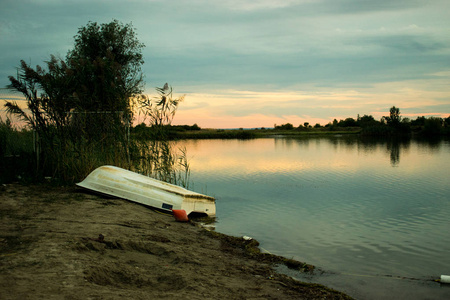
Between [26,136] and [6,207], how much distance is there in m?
12.1

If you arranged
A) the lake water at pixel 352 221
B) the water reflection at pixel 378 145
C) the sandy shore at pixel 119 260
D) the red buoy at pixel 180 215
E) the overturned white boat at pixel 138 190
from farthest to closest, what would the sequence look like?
1. the water reflection at pixel 378 145
2. the overturned white boat at pixel 138 190
3. the red buoy at pixel 180 215
4. the lake water at pixel 352 221
5. the sandy shore at pixel 119 260

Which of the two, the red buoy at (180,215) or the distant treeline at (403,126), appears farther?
the distant treeline at (403,126)

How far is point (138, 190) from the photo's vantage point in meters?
9.90

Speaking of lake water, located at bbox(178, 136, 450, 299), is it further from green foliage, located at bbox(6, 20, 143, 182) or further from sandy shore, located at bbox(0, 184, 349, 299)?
green foliage, located at bbox(6, 20, 143, 182)

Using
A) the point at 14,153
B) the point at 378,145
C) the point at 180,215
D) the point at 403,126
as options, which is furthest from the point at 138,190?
the point at 403,126

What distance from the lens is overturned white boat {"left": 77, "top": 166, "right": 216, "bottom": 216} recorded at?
978cm

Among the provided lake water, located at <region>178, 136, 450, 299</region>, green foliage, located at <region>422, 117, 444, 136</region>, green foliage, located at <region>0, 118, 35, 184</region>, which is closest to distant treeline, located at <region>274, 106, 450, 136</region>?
green foliage, located at <region>422, 117, 444, 136</region>

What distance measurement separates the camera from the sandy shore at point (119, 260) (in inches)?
159

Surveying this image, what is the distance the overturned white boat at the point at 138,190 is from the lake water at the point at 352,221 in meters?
1.23

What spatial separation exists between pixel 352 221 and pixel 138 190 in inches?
238

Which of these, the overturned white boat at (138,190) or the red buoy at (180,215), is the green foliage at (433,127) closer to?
the overturned white boat at (138,190)

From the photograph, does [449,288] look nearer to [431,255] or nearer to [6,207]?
[431,255]

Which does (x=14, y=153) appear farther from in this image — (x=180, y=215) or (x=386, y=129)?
(x=386, y=129)

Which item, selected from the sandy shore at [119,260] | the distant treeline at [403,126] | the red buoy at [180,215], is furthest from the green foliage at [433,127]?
the sandy shore at [119,260]
